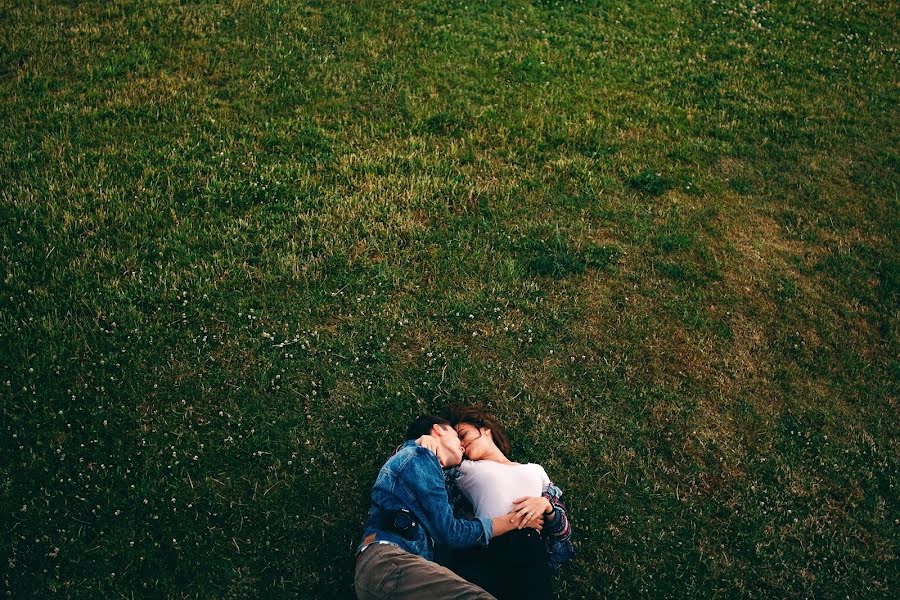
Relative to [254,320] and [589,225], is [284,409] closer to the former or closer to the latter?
[254,320]

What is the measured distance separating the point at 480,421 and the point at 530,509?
50.1 inches

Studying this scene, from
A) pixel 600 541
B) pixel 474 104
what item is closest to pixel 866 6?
pixel 474 104

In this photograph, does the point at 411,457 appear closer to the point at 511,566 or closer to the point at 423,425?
the point at 423,425

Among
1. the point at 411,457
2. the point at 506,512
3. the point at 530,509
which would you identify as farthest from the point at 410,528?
the point at 530,509

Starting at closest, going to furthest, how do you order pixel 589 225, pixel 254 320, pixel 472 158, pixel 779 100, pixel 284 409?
pixel 284 409
pixel 254 320
pixel 589 225
pixel 472 158
pixel 779 100

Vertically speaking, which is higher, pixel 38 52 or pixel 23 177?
pixel 38 52

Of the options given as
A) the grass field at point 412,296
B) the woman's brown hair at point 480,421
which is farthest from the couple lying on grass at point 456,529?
the grass field at point 412,296

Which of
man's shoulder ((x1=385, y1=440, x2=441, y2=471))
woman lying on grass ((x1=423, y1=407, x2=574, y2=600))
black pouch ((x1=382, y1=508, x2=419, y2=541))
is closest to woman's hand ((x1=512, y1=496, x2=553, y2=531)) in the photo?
woman lying on grass ((x1=423, y1=407, x2=574, y2=600))

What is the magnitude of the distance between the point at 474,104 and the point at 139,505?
877cm

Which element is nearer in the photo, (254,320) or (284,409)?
(284,409)

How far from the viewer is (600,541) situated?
6855 mm

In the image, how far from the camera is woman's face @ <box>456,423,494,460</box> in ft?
22.1

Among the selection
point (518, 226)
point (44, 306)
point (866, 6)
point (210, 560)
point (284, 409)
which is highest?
point (866, 6)

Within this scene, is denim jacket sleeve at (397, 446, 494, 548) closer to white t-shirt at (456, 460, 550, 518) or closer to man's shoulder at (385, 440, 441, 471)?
man's shoulder at (385, 440, 441, 471)
